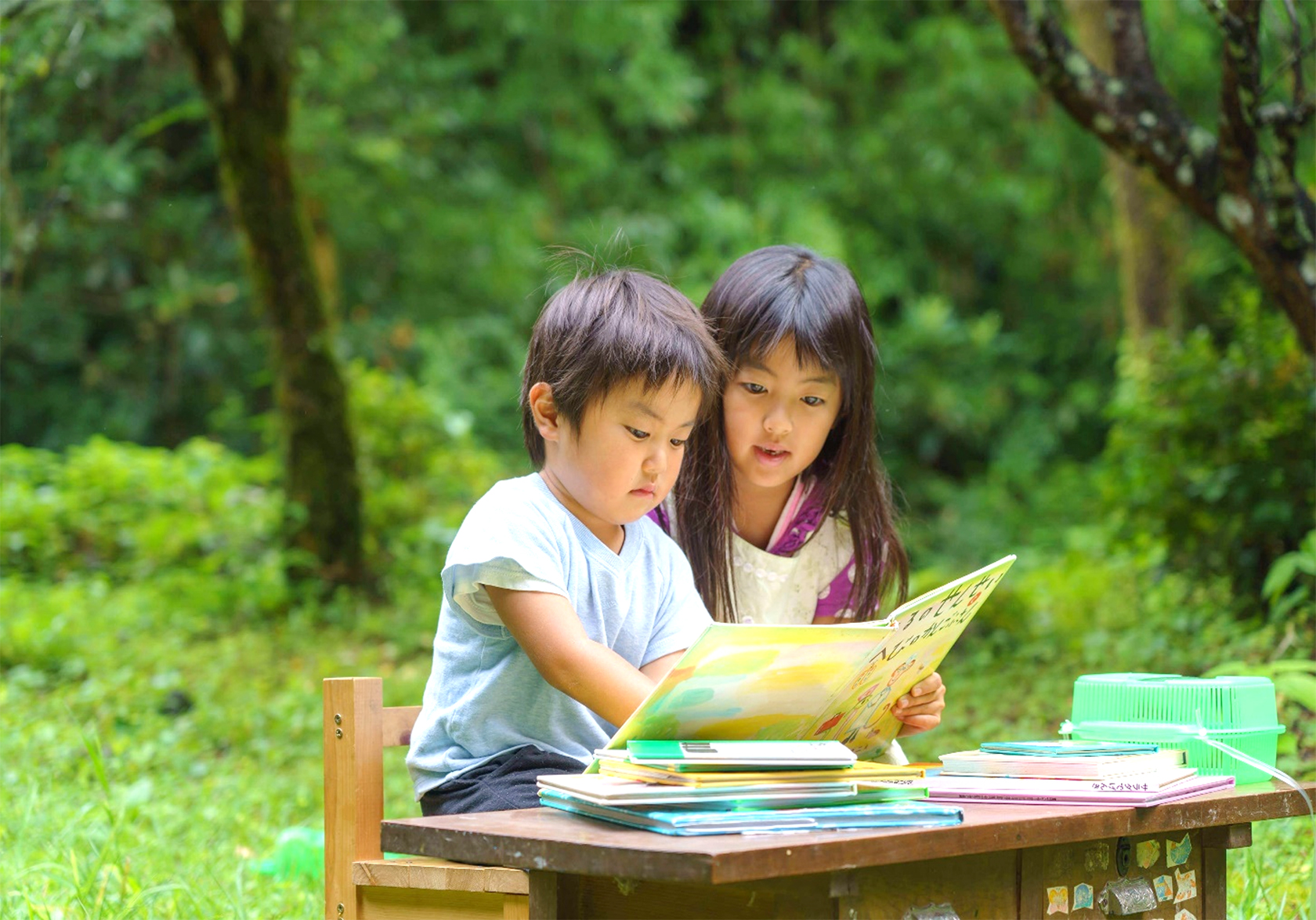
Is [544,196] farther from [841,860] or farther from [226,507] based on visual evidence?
[841,860]

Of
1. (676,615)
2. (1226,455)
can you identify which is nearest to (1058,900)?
(676,615)

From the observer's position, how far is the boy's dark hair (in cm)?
173

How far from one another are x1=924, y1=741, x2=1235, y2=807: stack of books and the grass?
0.84 metres

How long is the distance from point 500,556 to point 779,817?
549 millimetres

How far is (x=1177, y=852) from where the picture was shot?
1.63m

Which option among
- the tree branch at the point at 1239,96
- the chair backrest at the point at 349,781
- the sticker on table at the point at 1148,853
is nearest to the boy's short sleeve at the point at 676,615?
the chair backrest at the point at 349,781

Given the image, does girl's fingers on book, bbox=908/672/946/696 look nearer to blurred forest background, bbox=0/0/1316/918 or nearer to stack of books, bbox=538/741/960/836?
stack of books, bbox=538/741/960/836

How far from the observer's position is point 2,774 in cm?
343

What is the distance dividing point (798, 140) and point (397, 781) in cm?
816

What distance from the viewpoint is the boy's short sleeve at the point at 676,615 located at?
6.19 feet

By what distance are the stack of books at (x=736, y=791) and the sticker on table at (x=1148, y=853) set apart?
400 millimetres

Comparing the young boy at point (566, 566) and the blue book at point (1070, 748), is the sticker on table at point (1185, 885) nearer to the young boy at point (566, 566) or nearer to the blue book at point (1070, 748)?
the blue book at point (1070, 748)

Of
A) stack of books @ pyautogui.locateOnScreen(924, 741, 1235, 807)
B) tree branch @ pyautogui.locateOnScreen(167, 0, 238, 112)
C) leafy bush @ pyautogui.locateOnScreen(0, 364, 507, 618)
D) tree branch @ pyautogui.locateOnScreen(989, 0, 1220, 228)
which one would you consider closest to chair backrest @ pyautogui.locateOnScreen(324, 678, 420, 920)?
stack of books @ pyautogui.locateOnScreen(924, 741, 1235, 807)

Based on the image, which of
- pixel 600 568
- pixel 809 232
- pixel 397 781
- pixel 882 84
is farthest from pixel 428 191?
pixel 600 568
